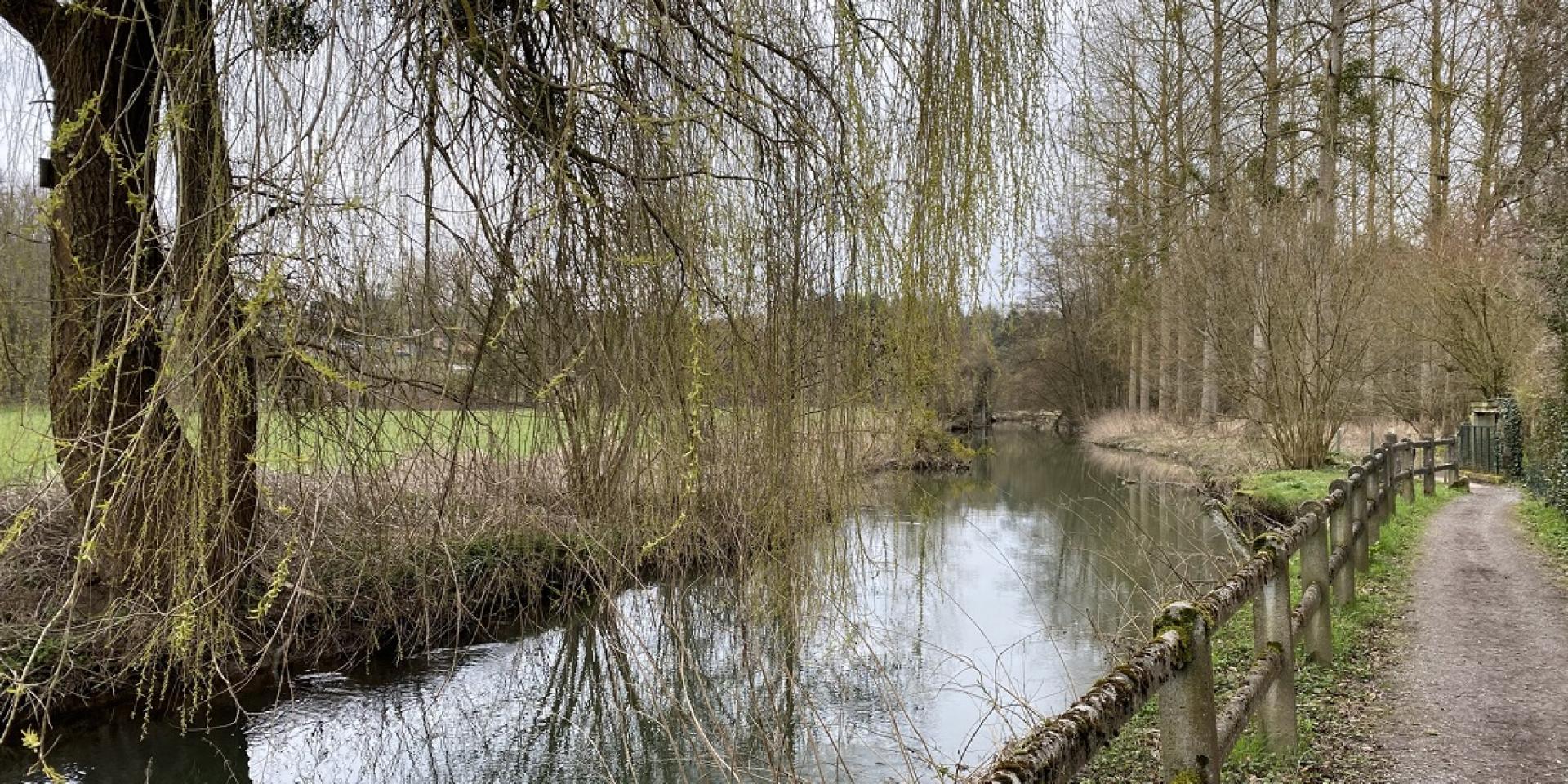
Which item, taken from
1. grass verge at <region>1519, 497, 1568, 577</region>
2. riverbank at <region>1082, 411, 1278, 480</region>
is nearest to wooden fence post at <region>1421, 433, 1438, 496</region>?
grass verge at <region>1519, 497, 1568, 577</region>

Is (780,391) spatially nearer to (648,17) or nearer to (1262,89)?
(648,17)

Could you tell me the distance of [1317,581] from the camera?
4500 millimetres

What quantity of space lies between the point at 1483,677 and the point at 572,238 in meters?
4.54

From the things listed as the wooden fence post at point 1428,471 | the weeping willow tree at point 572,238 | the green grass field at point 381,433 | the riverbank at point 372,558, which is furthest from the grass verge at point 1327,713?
the wooden fence post at point 1428,471

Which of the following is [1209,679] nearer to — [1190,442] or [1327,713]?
[1327,713]

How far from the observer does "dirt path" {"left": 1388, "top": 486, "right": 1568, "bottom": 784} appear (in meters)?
3.46

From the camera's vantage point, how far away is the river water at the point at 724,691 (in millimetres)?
3957

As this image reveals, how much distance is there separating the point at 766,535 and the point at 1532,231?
10.3 m

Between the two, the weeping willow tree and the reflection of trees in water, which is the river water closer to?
the reflection of trees in water

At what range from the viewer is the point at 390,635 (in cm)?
753

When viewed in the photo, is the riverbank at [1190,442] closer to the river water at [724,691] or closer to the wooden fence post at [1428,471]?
the wooden fence post at [1428,471]

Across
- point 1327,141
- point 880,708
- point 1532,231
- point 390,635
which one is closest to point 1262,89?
point 1327,141

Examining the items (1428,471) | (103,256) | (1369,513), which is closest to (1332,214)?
(1428,471)

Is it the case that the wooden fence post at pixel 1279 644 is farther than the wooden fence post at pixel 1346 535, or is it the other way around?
the wooden fence post at pixel 1346 535
